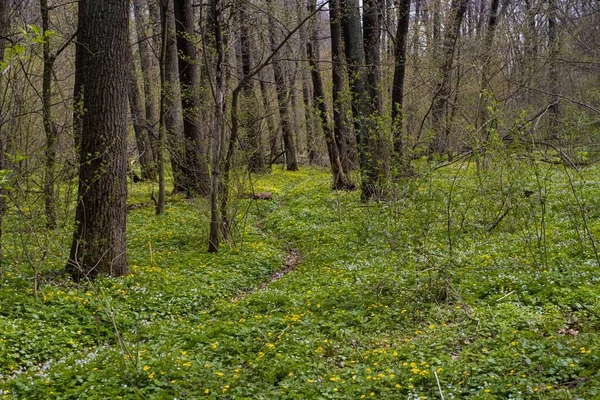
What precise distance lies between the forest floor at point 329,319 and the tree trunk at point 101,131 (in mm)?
684

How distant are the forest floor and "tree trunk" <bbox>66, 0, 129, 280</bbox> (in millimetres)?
684

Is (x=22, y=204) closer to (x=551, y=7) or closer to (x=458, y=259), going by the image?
(x=458, y=259)

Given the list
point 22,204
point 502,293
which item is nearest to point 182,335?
point 22,204

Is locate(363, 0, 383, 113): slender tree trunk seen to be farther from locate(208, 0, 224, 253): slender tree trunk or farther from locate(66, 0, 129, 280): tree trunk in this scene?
locate(66, 0, 129, 280): tree trunk

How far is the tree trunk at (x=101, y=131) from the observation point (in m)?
8.67

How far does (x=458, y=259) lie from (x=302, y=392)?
455cm

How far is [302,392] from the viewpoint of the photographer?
5043mm

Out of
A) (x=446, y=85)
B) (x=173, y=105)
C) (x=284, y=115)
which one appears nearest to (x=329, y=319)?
(x=173, y=105)

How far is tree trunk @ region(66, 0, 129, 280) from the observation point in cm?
867

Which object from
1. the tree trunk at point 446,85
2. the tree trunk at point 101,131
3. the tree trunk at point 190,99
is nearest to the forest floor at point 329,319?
the tree trunk at point 101,131

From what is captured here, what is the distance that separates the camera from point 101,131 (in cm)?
874

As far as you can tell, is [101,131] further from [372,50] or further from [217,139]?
[372,50]

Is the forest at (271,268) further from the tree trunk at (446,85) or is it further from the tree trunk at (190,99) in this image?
the tree trunk at (446,85)

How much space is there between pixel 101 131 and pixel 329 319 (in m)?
4.90
